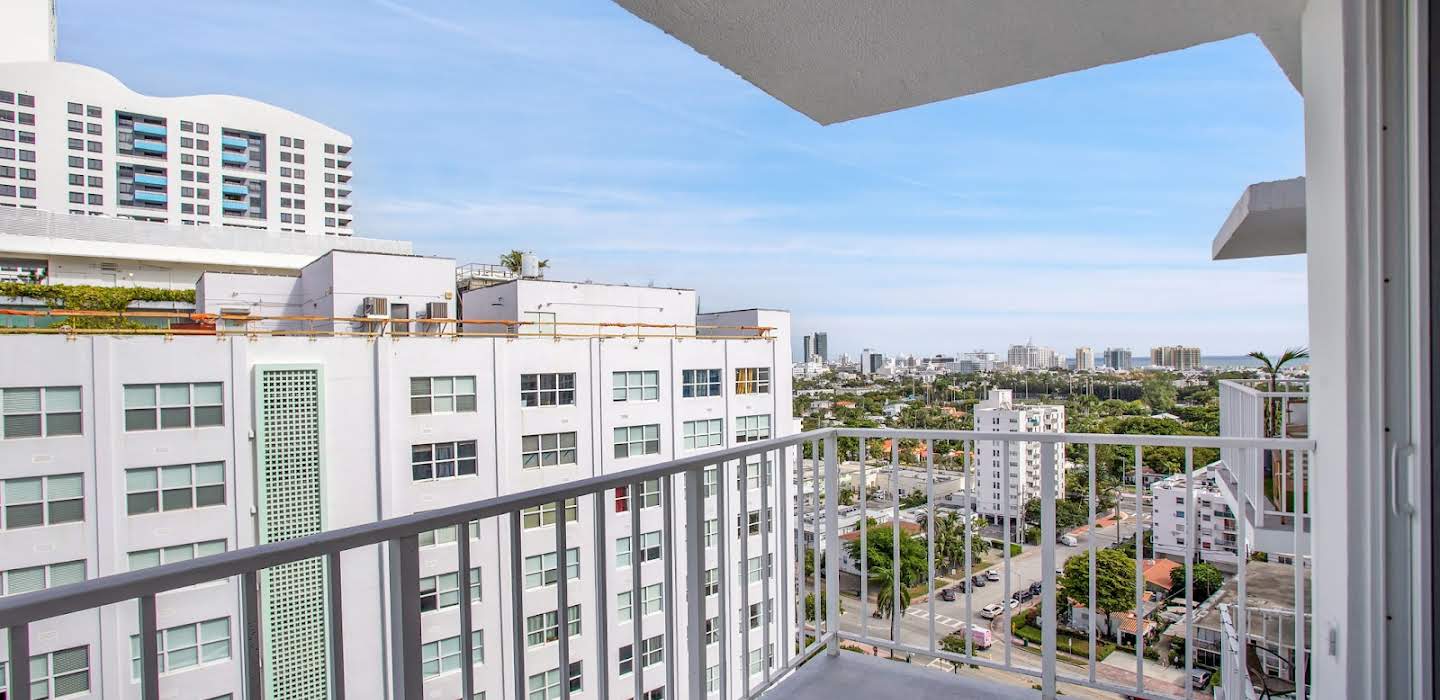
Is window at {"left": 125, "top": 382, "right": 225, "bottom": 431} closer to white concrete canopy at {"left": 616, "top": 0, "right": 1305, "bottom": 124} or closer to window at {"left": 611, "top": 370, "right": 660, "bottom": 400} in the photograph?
window at {"left": 611, "top": 370, "right": 660, "bottom": 400}

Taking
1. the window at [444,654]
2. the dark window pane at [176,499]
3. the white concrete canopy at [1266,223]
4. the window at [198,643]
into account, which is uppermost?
the white concrete canopy at [1266,223]

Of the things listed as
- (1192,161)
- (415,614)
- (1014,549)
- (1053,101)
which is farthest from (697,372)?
(415,614)

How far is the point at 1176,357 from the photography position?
7711 millimetres

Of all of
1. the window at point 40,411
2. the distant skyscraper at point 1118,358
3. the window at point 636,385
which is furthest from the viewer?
the window at point 636,385

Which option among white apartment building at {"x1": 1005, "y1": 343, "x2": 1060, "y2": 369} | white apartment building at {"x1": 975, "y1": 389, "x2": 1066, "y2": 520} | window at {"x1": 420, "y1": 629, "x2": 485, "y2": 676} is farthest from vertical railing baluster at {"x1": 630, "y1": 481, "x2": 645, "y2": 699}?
window at {"x1": 420, "y1": 629, "x2": 485, "y2": 676}

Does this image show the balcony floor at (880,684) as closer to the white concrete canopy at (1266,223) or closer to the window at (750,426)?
the white concrete canopy at (1266,223)

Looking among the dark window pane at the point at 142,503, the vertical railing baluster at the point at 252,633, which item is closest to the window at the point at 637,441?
the dark window pane at the point at 142,503

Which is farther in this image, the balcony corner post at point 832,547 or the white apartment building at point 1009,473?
the balcony corner post at point 832,547

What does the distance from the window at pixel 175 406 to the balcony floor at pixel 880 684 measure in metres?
14.7

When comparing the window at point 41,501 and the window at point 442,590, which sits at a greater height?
the window at point 41,501

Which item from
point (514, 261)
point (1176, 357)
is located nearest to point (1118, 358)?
point (1176, 357)

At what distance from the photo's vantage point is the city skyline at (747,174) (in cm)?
1662

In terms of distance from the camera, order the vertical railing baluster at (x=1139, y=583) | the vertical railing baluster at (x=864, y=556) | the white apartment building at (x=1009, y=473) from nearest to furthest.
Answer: the vertical railing baluster at (x=1139, y=583) < the white apartment building at (x=1009, y=473) < the vertical railing baluster at (x=864, y=556)

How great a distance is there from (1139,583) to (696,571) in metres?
1.34
